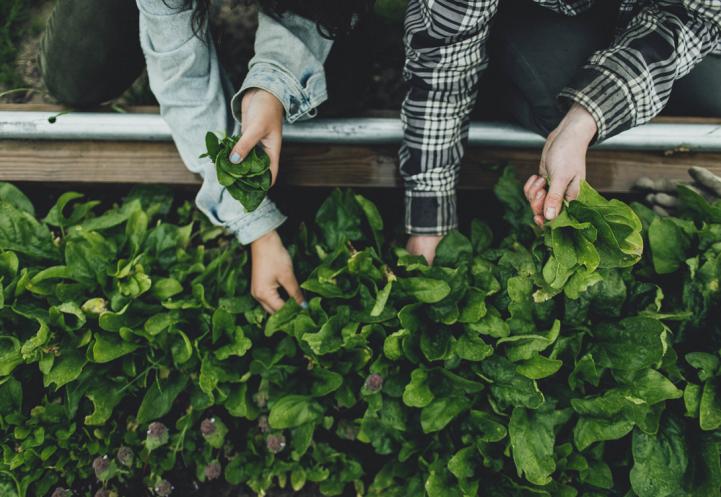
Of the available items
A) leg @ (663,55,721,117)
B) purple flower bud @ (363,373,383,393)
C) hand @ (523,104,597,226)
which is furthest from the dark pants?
purple flower bud @ (363,373,383,393)

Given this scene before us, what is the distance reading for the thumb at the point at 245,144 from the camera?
3.71 feet

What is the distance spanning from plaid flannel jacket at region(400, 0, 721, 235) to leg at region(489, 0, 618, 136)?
64mm

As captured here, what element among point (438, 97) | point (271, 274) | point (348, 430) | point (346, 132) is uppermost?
point (438, 97)

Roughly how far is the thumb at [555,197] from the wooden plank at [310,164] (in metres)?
0.51

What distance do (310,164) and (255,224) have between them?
0.31 m

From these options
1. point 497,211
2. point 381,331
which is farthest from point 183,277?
point 497,211

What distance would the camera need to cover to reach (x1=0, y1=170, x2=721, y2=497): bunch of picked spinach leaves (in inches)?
50.1

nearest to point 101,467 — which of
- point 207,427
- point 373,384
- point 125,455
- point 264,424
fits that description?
point 125,455

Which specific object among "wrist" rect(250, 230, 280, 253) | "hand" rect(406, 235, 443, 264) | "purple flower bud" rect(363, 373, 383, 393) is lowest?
"purple flower bud" rect(363, 373, 383, 393)

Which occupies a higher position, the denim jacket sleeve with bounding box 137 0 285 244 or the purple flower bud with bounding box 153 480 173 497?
the denim jacket sleeve with bounding box 137 0 285 244

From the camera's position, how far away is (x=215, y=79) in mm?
1413

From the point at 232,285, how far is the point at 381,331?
0.40m

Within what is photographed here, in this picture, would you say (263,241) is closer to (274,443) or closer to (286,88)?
(286,88)

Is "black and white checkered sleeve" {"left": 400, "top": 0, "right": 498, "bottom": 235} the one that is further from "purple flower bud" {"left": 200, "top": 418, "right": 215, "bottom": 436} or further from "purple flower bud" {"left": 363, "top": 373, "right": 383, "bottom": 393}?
"purple flower bud" {"left": 200, "top": 418, "right": 215, "bottom": 436}
